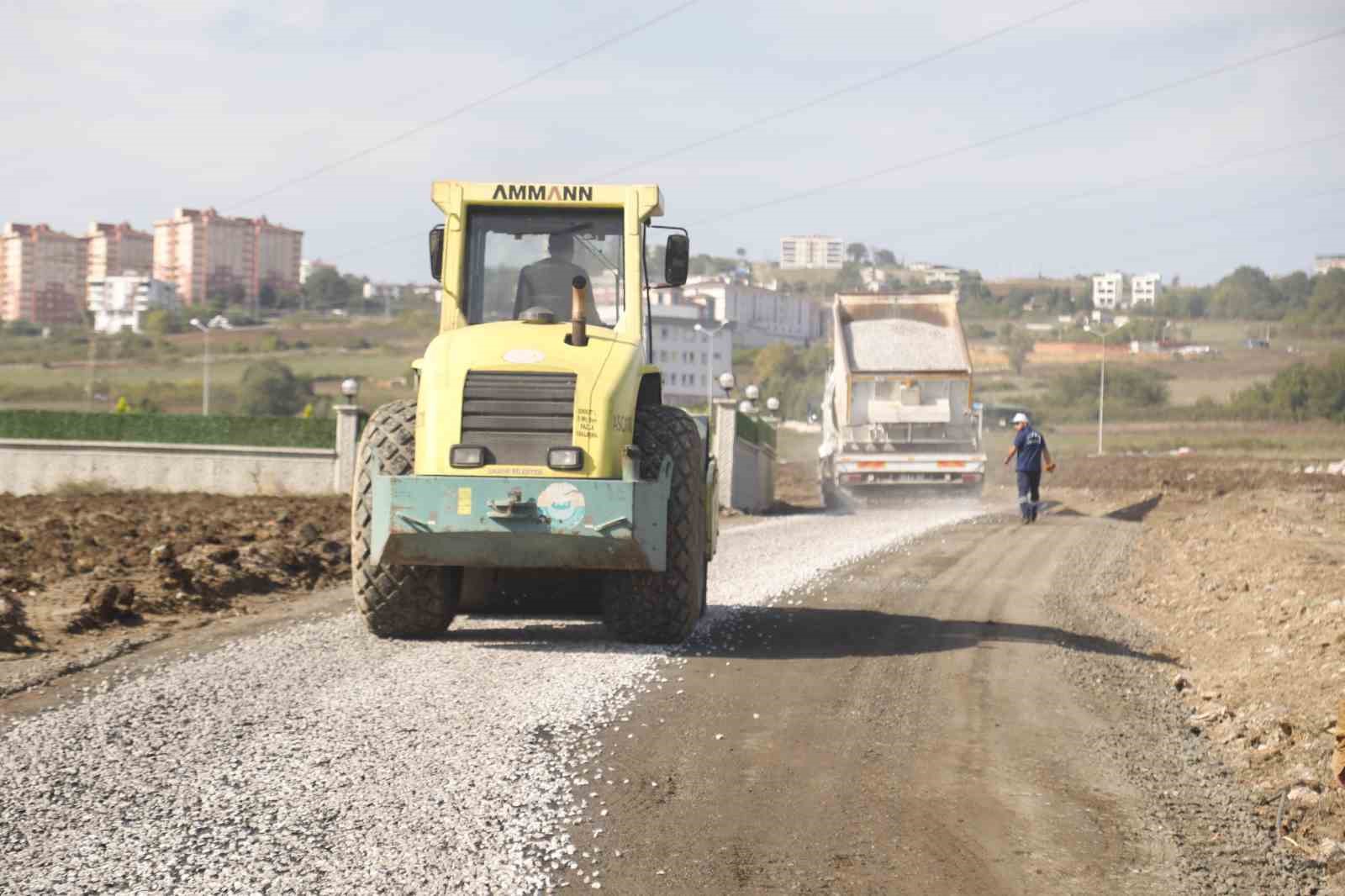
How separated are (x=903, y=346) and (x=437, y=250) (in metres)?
21.8

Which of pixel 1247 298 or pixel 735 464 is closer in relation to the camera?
pixel 735 464

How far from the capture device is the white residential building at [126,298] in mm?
131625

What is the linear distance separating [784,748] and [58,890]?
360 cm

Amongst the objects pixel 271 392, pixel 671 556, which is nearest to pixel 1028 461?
pixel 671 556

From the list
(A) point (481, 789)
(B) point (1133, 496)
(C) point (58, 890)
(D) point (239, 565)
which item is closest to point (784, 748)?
(A) point (481, 789)

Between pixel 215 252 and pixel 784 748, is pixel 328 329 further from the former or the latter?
pixel 784 748

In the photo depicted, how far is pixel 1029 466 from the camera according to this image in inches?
984

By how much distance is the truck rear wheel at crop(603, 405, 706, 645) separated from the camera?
9875 mm

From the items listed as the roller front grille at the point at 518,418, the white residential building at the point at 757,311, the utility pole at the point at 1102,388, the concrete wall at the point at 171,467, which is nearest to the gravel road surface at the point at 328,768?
the roller front grille at the point at 518,418

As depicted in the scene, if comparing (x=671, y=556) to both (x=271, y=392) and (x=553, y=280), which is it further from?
(x=271, y=392)

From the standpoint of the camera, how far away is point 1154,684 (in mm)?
10297

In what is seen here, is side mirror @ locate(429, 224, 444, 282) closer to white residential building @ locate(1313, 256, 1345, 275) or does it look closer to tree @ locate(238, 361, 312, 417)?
tree @ locate(238, 361, 312, 417)

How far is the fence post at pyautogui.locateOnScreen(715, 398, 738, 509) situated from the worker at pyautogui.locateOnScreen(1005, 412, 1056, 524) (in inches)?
246

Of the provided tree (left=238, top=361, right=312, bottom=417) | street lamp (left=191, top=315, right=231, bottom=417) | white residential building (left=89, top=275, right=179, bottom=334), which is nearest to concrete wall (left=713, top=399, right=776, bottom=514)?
street lamp (left=191, top=315, right=231, bottom=417)
